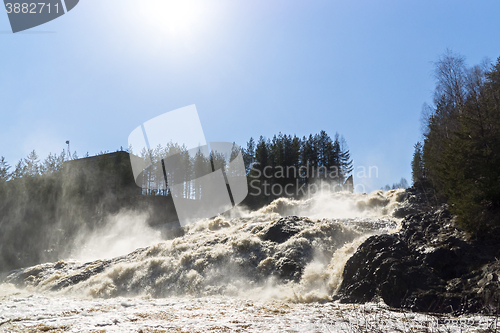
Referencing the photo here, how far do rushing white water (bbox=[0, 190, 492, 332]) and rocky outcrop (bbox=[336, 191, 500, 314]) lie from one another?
2.65ft

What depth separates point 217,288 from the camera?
14.3 meters

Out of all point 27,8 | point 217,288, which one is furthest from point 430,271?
point 27,8

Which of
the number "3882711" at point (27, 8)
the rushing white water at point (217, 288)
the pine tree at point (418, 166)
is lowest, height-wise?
the rushing white water at point (217, 288)

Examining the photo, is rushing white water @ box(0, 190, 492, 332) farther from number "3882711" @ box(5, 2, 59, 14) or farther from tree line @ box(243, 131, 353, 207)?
tree line @ box(243, 131, 353, 207)

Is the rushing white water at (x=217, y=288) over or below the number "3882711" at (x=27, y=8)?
below

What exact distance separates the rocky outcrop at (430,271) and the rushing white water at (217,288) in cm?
81

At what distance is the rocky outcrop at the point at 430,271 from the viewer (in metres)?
9.05

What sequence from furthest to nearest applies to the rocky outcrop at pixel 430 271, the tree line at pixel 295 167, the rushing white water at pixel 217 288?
1. the tree line at pixel 295 167
2. the rocky outcrop at pixel 430 271
3. the rushing white water at pixel 217 288

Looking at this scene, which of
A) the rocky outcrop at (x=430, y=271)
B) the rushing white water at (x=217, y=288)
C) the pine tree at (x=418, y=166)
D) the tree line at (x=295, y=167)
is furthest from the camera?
the tree line at (x=295, y=167)

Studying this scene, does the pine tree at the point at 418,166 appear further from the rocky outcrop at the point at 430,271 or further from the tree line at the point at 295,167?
the rocky outcrop at the point at 430,271

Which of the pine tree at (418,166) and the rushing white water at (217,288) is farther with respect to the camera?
the pine tree at (418,166)

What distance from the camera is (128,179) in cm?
5566

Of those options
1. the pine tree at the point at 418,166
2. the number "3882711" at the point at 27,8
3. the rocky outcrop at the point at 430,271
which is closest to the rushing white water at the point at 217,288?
the rocky outcrop at the point at 430,271

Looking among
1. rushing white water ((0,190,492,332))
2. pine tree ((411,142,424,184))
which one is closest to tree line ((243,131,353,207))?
pine tree ((411,142,424,184))
